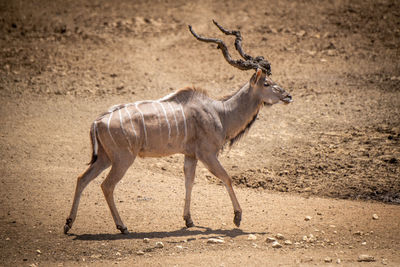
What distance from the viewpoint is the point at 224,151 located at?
34.9 ft

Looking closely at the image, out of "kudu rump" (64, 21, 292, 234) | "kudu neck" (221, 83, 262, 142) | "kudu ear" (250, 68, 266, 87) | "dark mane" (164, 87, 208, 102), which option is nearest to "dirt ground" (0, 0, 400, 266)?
"kudu rump" (64, 21, 292, 234)

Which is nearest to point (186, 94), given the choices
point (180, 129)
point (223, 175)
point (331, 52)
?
point (180, 129)

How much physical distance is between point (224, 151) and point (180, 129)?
3375 millimetres

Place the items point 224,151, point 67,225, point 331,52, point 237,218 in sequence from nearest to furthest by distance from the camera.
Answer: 1. point 67,225
2. point 237,218
3. point 224,151
4. point 331,52

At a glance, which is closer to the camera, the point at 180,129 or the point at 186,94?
the point at 180,129

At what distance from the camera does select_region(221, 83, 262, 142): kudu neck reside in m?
7.95

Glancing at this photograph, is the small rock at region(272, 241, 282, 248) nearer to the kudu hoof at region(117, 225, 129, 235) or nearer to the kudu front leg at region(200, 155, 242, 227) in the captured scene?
the kudu front leg at region(200, 155, 242, 227)

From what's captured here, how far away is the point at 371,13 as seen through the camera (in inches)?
677

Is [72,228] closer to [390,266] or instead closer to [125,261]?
[125,261]

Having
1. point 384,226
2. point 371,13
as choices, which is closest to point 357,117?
point 384,226

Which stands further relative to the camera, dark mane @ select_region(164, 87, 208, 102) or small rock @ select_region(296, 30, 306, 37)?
small rock @ select_region(296, 30, 306, 37)

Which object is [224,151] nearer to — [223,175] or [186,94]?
[186,94]

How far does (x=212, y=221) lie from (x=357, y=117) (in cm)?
565

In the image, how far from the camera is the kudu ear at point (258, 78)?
782 centimetres
